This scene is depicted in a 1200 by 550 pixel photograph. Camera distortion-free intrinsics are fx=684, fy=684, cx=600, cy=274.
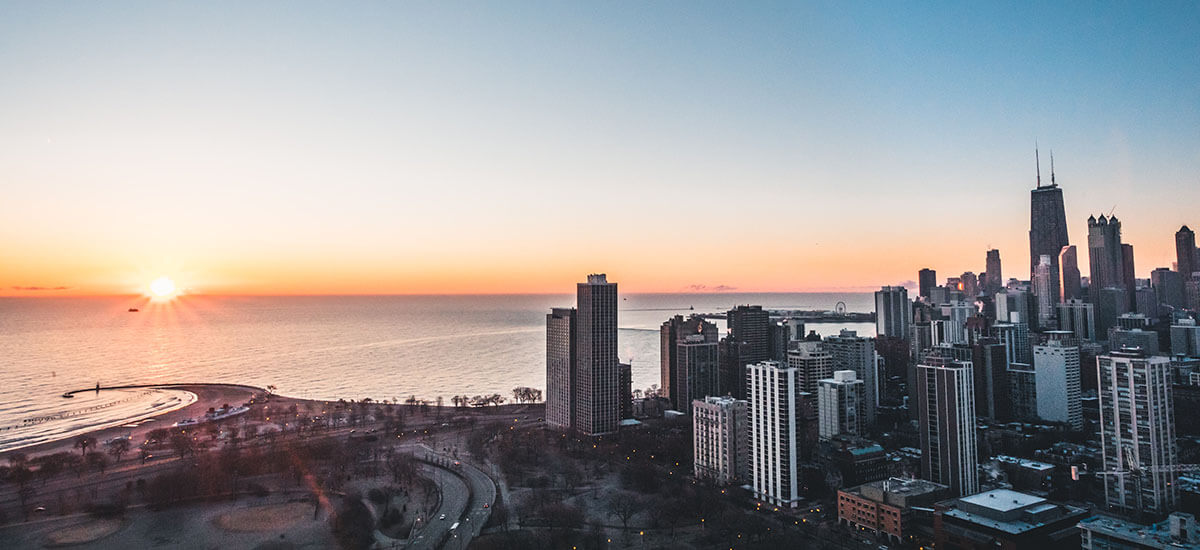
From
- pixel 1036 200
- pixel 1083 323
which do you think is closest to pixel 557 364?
pixel 1083 323

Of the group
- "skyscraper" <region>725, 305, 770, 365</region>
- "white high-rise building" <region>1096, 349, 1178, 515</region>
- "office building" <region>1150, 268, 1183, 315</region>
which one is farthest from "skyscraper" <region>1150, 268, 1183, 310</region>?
"white high-rise building" <region>1096, 349, 1178, 515</region>

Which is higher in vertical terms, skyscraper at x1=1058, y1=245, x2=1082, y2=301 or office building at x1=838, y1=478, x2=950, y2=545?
skyscraper at x1=1058, y1=245, x2=1082, y2=301

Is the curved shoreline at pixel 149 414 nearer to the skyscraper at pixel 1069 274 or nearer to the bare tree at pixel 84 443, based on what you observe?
the bare tree at pixel 84 443

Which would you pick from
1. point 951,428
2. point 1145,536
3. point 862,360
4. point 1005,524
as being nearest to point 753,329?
point 862,360

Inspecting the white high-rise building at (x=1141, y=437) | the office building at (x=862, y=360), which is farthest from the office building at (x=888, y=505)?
the office building at (x=862, y=360)

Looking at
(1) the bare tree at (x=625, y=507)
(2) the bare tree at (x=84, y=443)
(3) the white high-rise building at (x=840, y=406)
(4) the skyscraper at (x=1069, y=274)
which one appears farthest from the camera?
(4) the skyscraper at (x=1069, y=274)

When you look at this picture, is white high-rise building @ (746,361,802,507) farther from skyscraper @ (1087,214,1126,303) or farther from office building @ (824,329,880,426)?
skyscraper @ (1087,214,1126,303)
